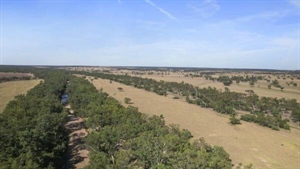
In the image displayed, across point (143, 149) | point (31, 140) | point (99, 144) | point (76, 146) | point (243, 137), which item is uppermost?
point (31, 140)

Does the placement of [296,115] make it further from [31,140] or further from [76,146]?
[31,140]

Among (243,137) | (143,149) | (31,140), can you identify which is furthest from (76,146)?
(243,137)

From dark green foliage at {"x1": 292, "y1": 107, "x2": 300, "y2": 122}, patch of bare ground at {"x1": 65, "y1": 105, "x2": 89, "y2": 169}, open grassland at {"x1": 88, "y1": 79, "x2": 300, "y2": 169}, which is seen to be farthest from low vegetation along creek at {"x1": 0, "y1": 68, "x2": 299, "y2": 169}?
dark green foliage at {"x1": 292, "y1": 107, "x2": 300, "y2": 122}

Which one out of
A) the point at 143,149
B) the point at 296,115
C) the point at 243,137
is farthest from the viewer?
the point at 296,115

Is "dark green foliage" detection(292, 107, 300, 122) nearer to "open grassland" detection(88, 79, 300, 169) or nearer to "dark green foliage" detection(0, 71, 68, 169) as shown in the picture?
"open grassland" detection(88, 79, 300, 169)

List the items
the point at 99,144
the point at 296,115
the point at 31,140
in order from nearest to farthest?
the point at 31,140 < the point at 99,144 < the point at 296,115

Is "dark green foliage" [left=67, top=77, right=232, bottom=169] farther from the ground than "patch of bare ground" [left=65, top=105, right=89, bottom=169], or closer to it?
farther from the ground

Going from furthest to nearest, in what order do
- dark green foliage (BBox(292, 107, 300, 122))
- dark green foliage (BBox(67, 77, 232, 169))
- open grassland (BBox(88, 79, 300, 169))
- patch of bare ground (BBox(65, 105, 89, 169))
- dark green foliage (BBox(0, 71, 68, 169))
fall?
dark green foliage (BBox(292, 107, 300, 122)) < open grassland (BBox(88, 79, 300, 169)) < patch of bare ground (BBox(65, 105, 89, 169)) < dark green foliage (BBox(67, 77, 232, 169)) < dark green foliage (BBox(0, 71, 68, 169))

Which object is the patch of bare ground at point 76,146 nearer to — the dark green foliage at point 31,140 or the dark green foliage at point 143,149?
the dark green foliage at point 31,140
